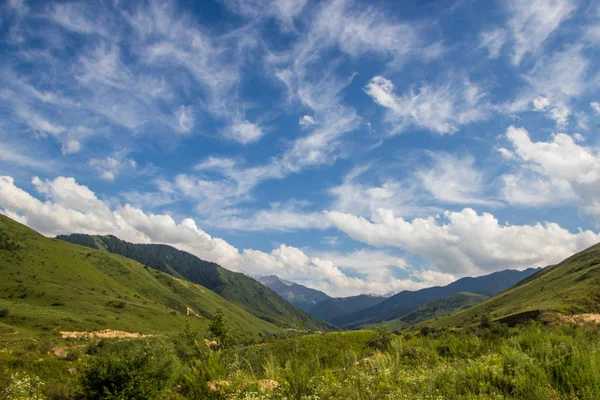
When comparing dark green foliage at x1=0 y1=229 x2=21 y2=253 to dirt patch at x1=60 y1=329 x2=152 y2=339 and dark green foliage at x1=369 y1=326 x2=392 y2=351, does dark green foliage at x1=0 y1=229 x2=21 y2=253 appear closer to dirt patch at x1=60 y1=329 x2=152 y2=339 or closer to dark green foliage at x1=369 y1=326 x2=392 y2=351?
dirt patch at x1=60 y1=329 x2=152 y2=339

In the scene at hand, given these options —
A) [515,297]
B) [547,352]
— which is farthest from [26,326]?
[515,297]

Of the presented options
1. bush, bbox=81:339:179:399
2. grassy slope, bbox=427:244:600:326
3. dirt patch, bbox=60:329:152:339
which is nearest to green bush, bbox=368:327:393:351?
bush, bbox=81:339:179:399

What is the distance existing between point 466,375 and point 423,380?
98cm

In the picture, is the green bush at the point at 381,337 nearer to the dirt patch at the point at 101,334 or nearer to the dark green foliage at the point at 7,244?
the dirt patch at the point at 101,334

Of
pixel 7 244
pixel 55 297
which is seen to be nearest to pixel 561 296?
pixel 55 297

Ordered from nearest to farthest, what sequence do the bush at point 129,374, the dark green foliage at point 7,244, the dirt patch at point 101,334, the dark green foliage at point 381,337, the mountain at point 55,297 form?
1. the bush at point 129,374
2. the dark green foliage at point 381,337
3. the dirt patch at point 101,334
4. the mountain at point 55,297
5. the dark green foliage at point 7,244

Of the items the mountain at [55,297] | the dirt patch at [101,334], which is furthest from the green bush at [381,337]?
the dirt patch at [101,334]

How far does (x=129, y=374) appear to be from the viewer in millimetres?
16672

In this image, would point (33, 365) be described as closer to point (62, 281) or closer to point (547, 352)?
point (547, 352)

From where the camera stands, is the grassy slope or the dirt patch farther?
the dirt patch

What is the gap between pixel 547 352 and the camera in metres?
7.89

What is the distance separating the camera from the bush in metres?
15.8

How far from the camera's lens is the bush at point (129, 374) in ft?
51.8

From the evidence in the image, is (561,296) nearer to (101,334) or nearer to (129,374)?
(129,374)
